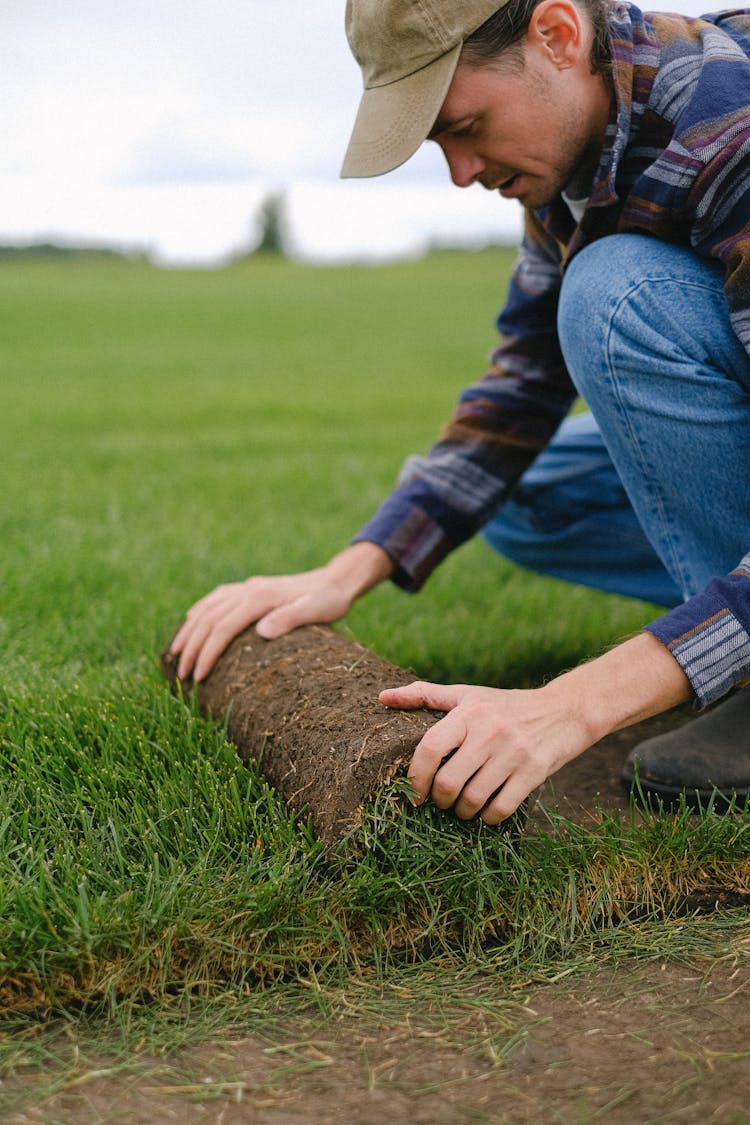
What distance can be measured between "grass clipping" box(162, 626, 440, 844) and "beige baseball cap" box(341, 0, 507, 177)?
999 millimetres

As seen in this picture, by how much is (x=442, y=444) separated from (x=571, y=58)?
103cm

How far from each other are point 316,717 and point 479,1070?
2.33 ft

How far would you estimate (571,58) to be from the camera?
2129 millimetres

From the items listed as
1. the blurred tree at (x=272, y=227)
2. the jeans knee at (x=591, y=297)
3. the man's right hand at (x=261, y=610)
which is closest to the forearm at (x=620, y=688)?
the jeans knee at (x=591, y=297)

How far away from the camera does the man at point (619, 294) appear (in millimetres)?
1799

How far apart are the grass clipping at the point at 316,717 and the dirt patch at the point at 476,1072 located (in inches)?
14.8

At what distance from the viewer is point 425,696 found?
1.91 metres

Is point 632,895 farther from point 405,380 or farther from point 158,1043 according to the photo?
point 405,380

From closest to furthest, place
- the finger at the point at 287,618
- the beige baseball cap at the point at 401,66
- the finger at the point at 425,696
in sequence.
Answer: the finger at the point at 425,696 < the beige baseball cap at the point at 401,66 < the finger at the point at 287,618

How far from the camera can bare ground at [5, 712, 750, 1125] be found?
141cm

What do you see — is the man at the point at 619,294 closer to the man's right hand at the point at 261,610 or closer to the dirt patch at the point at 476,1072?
the man's right hand at the point at 261,610

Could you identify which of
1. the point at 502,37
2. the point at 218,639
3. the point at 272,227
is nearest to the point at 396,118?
the point at 502,37

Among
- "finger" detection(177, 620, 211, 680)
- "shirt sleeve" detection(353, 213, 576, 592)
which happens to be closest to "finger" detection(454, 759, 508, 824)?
"finger" detection(177, 620, 211, 680)

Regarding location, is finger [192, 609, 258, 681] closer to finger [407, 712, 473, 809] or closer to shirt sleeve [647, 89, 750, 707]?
finger [407, 712, 473, 809]
